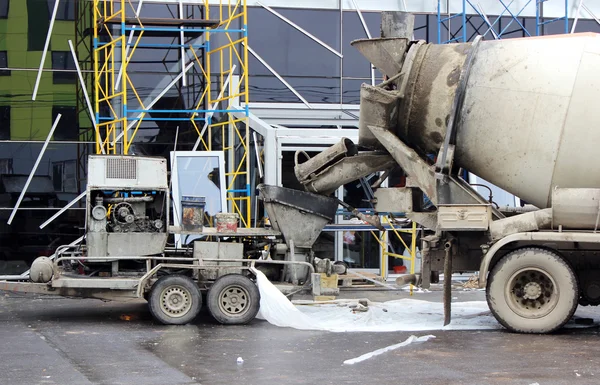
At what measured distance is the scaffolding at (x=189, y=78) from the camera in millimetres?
18969

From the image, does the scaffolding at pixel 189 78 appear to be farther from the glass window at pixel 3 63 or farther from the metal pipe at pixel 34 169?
the glass window at pixel 3 63

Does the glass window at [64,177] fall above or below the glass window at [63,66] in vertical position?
below

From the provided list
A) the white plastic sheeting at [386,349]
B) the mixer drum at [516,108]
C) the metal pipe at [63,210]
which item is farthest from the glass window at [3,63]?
the white plastic sheeting at [386,349]

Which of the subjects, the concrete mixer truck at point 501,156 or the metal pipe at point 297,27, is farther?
the metal pipe at point 297,27

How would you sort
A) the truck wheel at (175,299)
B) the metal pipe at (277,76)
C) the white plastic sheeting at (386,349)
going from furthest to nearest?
the metal pipe at (277,76), the truck wheel at (175,299), the white plastic sheeting at (386,349)

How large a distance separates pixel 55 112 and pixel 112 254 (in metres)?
6.77

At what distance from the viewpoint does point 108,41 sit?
19359 mm

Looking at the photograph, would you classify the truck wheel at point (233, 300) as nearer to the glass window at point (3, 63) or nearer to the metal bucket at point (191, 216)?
the metal bucket at point (191, 216)

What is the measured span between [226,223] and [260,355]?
3.47 metres

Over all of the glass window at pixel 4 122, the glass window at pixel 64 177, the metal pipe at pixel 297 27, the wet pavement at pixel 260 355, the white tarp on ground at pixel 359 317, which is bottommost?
the wet pavement at pixel 260 355

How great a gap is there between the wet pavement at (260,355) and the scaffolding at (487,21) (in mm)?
9804

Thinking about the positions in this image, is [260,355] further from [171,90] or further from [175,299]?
[171,90]

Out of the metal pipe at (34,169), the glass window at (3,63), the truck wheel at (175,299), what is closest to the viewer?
the truck wheel at (175,299)

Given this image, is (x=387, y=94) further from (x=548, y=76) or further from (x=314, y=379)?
(x=314, y=379)
